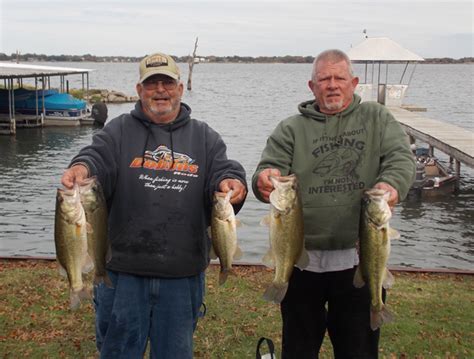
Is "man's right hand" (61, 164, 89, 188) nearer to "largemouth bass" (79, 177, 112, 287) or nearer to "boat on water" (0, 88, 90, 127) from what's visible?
"largemouth bass" (79, 177, 112, 287)

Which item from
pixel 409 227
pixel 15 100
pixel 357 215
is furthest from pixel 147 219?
pixel 15 100

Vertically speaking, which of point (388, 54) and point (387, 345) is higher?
point (388, 54)

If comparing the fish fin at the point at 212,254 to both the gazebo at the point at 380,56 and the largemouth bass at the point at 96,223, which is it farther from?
the gazebo at the point at 380,56

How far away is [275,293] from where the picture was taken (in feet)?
13.0

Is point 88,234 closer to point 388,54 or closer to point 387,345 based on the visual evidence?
point 387,345

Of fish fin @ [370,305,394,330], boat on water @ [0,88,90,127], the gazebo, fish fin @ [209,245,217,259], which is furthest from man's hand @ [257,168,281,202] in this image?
boat on water @ [0,88,90,127]

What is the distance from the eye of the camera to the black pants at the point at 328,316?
4352 millimetres

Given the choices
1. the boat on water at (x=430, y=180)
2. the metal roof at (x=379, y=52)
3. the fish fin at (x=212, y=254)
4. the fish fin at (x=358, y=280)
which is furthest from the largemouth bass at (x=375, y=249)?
the metal roof at (x=379, y=52)

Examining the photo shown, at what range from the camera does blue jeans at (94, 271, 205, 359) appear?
4102mm

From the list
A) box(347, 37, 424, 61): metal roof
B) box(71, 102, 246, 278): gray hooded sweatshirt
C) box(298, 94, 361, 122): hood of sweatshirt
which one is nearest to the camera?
box(71, 102, 246, 278): gray hooded sweatshirt

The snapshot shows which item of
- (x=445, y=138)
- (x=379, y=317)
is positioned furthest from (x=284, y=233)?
(x=445, y=138)

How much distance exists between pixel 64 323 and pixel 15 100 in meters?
32.0

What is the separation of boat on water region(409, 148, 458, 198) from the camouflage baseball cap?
1484cm

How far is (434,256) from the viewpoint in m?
13.4
